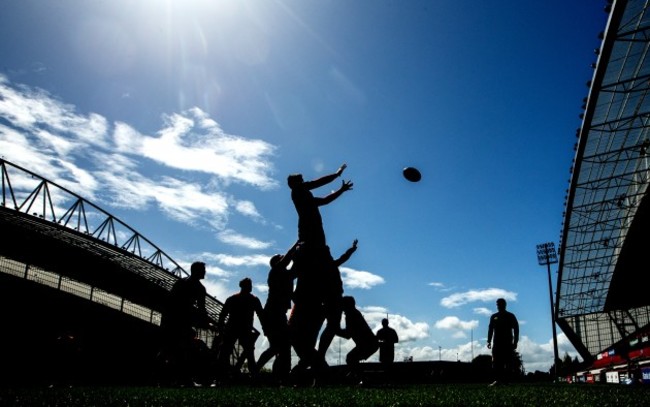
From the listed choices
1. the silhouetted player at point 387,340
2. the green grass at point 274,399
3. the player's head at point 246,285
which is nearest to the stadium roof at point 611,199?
the silhouetted player at point 387,340

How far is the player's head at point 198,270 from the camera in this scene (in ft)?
26.1

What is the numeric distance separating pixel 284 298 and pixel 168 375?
2.48 meters

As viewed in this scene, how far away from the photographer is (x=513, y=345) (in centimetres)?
1060

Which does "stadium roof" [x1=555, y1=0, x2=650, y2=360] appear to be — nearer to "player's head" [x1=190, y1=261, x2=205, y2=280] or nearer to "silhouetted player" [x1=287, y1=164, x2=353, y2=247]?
"silhouetted player" [x1=287, y1=164, x2=353, y2=247]

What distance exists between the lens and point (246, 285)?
864 centimetres

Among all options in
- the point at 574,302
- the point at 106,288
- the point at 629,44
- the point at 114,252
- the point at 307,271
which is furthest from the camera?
the point at 574,302

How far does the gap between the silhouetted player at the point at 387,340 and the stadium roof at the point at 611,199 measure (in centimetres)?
1421

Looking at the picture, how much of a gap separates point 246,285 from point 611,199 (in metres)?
31.4

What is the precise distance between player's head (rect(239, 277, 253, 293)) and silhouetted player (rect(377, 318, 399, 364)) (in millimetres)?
4965

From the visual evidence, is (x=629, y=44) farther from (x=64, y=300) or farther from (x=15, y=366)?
(x=64, y=300)

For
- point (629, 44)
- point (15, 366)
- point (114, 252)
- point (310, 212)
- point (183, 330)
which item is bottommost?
point (15, 366)

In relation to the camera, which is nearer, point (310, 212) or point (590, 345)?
point (310, 212)

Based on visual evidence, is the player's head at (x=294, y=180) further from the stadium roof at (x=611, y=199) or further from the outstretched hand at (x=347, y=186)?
the stadium roof at (x=611, y=199)

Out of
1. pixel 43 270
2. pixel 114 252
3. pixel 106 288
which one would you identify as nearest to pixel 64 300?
pixel 43 270
